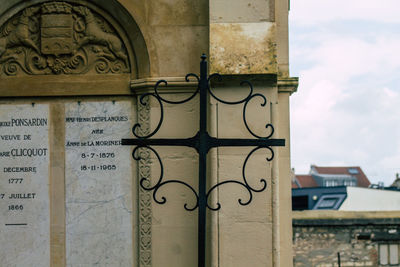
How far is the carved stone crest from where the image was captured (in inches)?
285

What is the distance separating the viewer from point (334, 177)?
8275 centimetres

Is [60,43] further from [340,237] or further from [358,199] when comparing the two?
[358,199]

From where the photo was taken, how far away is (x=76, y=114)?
7.18m

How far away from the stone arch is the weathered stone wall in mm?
13011

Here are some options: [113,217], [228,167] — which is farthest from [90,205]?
[228,167]

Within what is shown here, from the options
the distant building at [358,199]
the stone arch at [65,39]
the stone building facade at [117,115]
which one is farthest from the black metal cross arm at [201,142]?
the distant building at [358,199]

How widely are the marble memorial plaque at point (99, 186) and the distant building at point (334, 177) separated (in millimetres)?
71212

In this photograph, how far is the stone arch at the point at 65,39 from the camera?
7234mm

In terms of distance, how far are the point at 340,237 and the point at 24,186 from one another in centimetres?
1377

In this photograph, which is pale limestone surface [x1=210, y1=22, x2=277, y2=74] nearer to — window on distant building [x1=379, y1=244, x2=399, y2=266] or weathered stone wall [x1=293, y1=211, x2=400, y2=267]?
weathered stone wall [x1=293, y1=211, x2=400, y2=267]

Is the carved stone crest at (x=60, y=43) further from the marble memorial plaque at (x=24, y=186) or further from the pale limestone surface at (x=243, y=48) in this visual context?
the pale limestone surface at (x=243, y=48)

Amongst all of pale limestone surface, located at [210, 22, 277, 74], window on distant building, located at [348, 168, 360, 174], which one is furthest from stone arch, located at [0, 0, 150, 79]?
window on distant building, located at [348, 168, 360, 174]

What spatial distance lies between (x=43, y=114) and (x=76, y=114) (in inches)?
14.0

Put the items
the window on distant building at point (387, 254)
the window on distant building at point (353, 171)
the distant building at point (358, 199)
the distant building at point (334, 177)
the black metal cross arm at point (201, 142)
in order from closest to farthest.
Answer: the black metal cross arm at point (201, 142) → the window on distant building at point (387, 254) → the distant building at point (358, 199) → the distant building at point (334, 177) → the window on distant building at point (353, 171)
